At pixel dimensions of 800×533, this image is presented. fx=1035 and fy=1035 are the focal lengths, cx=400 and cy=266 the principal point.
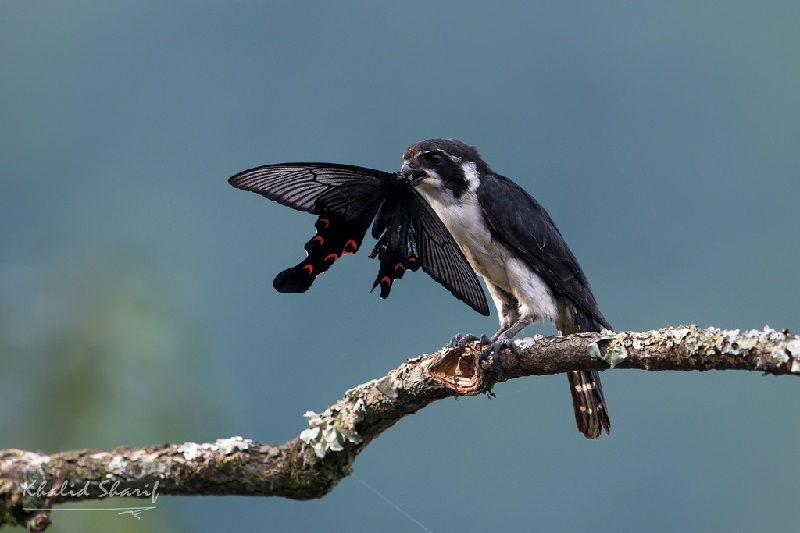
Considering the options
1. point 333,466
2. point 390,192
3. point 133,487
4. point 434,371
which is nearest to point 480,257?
point 390,192

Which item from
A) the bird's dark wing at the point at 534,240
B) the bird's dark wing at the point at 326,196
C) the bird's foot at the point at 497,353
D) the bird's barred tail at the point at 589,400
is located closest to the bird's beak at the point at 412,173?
the bird's dark wing at the point at 534,240

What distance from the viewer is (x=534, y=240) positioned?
222 inches

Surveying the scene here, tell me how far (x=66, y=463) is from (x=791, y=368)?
8.32 ft

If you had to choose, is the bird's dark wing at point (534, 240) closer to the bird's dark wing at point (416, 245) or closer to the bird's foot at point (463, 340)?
the bird's dark wing at point (416, 245)

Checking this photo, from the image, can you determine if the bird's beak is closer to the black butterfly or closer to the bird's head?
the bird's head

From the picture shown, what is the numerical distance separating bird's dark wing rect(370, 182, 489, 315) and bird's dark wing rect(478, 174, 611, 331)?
81 cm

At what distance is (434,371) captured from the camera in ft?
13.8

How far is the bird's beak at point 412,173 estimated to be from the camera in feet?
18.0

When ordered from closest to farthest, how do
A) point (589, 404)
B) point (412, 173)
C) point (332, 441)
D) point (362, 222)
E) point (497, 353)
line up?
point (332, 441)
point (497, 353)
point (362, 222)
point (412, 173)
point (589, 404)

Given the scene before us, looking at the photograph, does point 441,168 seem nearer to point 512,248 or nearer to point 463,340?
point 512,248

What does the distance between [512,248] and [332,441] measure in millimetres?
2030

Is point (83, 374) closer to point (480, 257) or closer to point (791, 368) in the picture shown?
point (480, 257)

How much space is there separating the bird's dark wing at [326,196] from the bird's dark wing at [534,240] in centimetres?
109

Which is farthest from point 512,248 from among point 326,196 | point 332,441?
point 332,441
